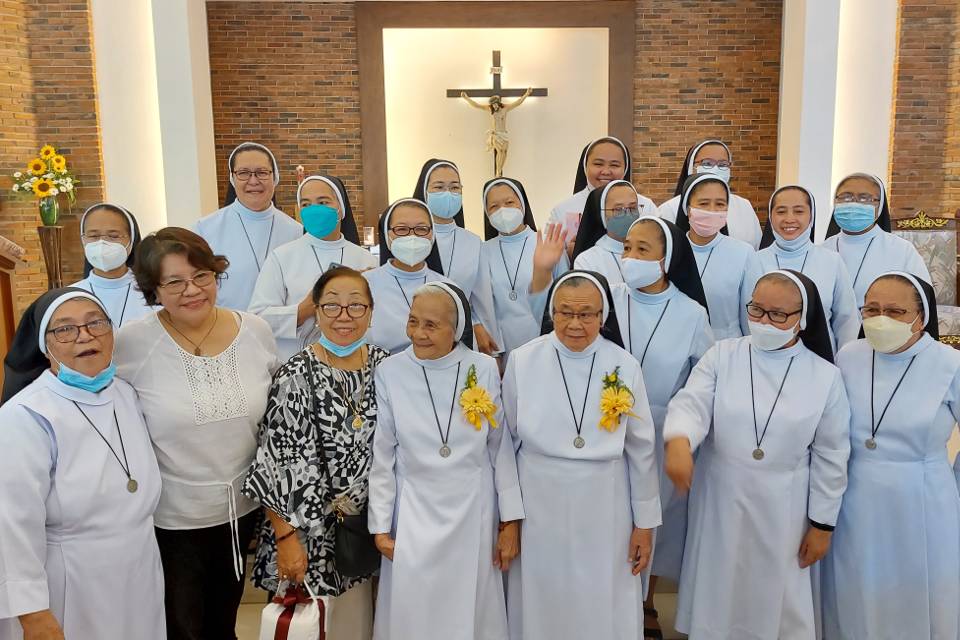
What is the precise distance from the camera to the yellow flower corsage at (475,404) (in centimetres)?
269

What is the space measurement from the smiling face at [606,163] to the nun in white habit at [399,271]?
4.75ft

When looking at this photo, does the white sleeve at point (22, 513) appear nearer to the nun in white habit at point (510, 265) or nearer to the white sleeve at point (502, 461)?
the white sleeve at point (502, 461)

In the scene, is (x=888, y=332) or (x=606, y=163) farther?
(x=606, y=163)

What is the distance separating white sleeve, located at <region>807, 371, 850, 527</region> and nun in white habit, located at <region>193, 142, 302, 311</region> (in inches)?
115

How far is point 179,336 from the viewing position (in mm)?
2504

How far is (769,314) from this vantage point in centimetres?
275

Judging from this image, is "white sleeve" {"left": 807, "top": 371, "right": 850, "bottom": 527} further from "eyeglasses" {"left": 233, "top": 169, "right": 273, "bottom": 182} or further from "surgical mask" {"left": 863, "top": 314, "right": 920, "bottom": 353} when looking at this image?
"eyeglasses" {"left": 233, "top": 169, "right": 273, "bottom": 182}

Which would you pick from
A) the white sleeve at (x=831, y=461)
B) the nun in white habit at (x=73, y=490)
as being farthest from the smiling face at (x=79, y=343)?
the white sleeve at (x=831, y=461)

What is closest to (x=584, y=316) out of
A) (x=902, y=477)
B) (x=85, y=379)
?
(x=902, y=477)

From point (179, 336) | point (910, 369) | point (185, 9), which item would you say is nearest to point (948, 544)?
point (910, 369)

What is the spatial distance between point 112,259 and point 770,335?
2960mm

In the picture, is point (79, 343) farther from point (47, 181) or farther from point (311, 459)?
point (47, 181)

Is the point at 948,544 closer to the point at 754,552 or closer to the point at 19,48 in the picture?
the point at 754,552

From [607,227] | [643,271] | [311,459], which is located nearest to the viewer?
[311,459]
